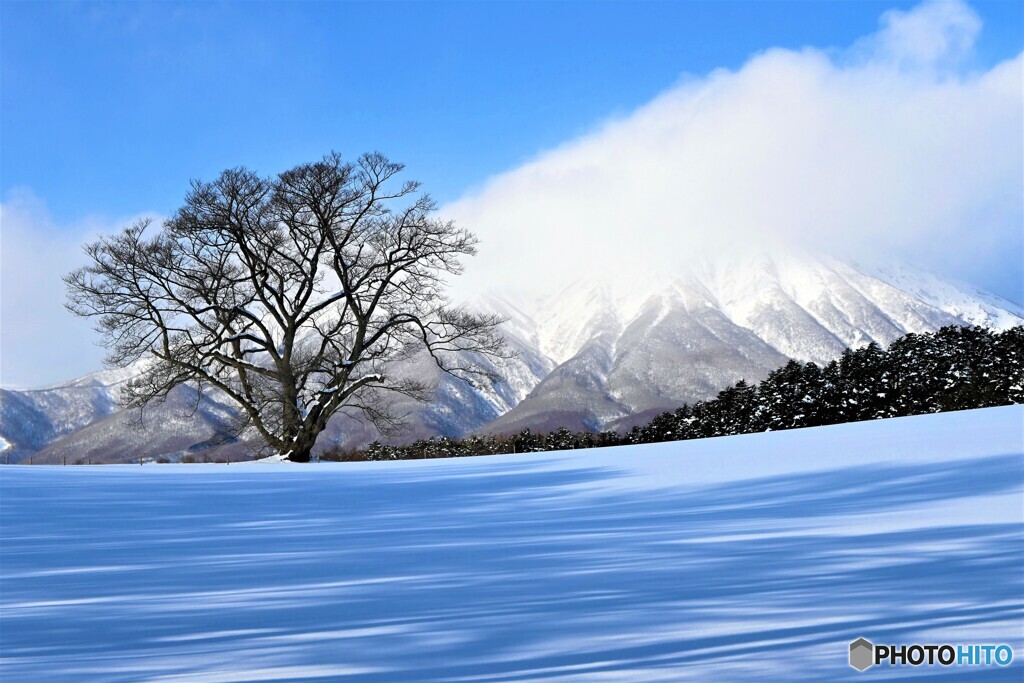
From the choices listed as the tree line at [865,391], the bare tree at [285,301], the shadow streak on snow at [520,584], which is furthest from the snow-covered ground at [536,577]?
the tree line at [865,391]

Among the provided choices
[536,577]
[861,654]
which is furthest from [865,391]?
[861,654]

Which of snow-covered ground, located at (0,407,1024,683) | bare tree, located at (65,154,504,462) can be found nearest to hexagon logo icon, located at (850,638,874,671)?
snow-covered ground, located at (0,407,1024,683)

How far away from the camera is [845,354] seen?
30.7 m

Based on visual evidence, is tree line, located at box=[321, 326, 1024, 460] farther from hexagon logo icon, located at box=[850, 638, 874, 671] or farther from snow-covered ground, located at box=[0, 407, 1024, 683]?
hexagon logo icon, located at box=[850, 638, 874, 671]

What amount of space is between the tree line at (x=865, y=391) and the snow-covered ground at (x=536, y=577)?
1832 centimetres

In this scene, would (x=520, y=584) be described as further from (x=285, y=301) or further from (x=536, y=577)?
(x=285, y=301)

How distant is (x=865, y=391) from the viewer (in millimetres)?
28844

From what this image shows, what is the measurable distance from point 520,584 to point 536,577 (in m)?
0.12

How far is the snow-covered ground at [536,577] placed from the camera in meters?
2.40

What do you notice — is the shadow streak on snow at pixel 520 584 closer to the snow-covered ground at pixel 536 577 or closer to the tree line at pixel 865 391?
the snow-covered ground at pixel 536 577

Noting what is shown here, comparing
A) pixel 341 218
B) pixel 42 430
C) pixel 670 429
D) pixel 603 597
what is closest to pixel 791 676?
pixel 603 597

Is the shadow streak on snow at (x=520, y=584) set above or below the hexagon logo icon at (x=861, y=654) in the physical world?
above

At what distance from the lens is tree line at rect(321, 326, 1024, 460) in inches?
1005

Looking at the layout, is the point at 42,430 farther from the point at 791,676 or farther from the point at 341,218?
the point at 791,676
